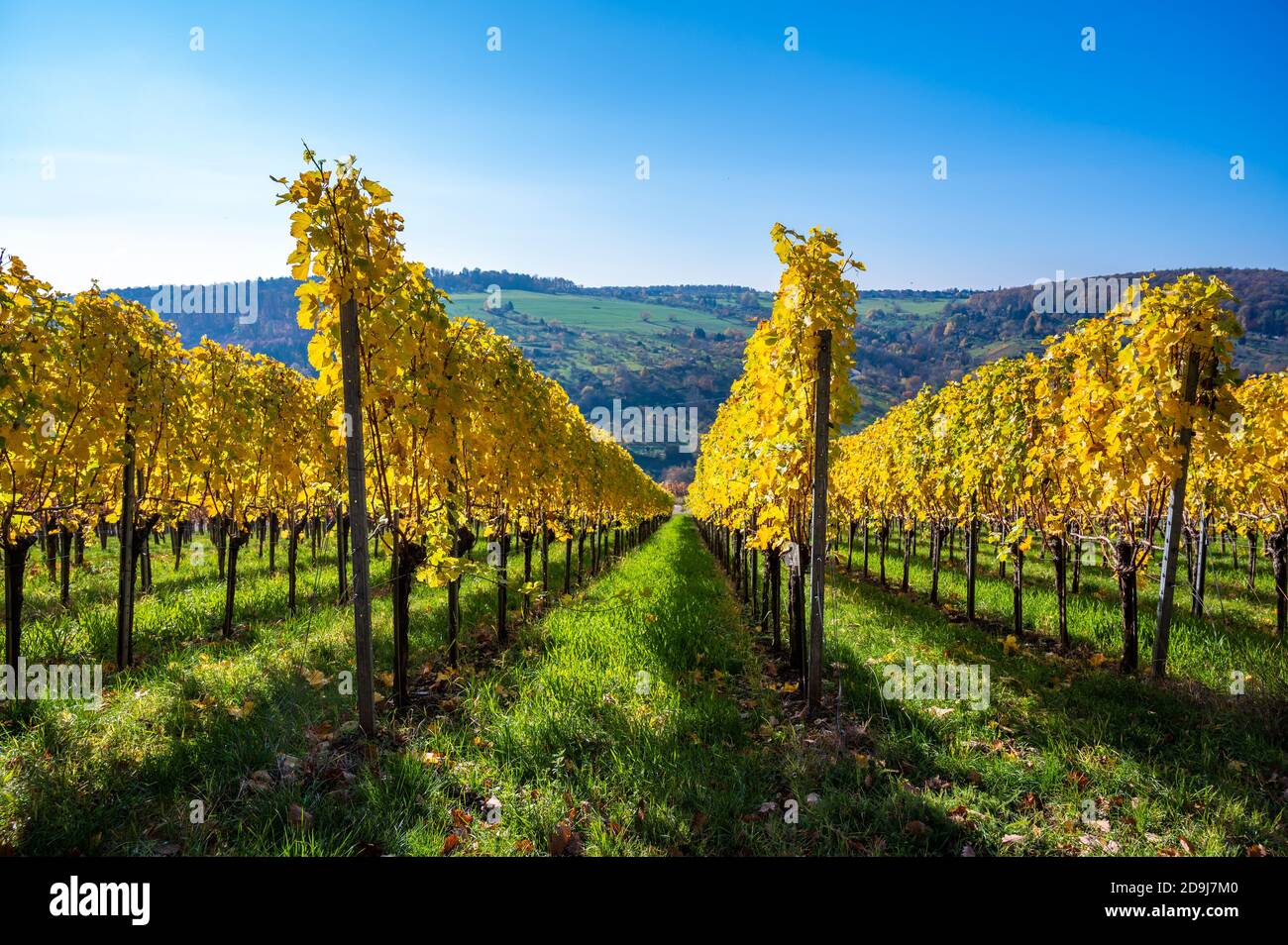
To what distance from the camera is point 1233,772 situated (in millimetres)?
4316

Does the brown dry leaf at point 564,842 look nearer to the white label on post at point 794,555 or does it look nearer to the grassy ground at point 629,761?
the grassy ground at point 629,761

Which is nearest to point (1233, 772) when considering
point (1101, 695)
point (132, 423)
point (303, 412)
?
point (1101, 695)

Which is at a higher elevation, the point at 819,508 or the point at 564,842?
the point at 819,508

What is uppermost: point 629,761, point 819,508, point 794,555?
point 819,508

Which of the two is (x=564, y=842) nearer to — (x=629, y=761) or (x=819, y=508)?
(x=629, y=761)

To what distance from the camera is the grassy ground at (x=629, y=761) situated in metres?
3.57

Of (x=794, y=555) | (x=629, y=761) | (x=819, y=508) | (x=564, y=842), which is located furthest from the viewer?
(x=794, y=555)

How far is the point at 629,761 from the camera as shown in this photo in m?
4.39

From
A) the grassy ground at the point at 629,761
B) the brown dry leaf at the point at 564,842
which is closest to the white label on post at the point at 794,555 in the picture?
the grassy ground at the point at 629,761

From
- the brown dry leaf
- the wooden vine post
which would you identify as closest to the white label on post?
the wooden vine post

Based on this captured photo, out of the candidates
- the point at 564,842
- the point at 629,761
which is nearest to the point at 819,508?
the point at 629,761
